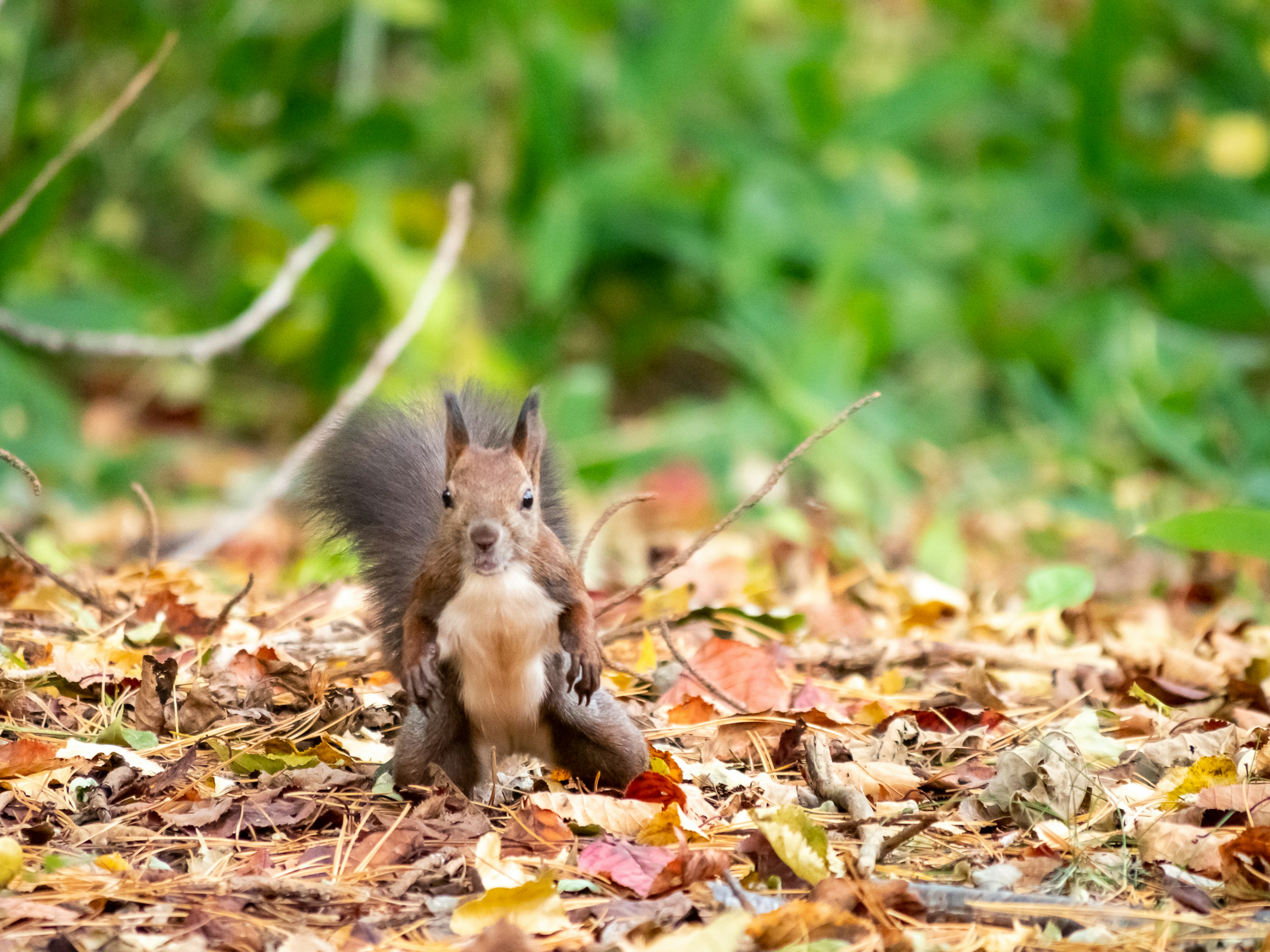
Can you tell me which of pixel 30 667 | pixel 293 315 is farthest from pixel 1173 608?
pixel 293 315

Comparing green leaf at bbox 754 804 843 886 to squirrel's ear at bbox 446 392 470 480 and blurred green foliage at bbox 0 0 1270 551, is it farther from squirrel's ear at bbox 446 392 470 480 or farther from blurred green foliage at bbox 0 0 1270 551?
blurred green foliage at bbox 0 0 1270 551

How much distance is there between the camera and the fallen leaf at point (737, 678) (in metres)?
2.27

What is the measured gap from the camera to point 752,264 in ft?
16.3

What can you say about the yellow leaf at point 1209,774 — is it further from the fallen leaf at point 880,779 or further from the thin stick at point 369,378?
the thin stick at point 369,378

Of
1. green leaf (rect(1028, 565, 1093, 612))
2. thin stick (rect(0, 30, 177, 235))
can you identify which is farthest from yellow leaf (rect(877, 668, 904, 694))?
thin stick (rect(0, 30, 177, 235))

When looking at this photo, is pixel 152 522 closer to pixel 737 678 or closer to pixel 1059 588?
pixel 737 678

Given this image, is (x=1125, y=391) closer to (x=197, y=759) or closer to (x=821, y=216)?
(x=821, y=216)

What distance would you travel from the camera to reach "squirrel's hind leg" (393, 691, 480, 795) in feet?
5.99

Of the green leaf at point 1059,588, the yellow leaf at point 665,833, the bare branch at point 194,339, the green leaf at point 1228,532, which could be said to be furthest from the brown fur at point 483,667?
the bare branch at point 194,339

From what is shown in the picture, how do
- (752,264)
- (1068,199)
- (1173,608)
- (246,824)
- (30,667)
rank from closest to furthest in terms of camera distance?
1. (246,824)
2. (30,667)
3. (1173,608)
4. (752,264)
5. (1068,199)

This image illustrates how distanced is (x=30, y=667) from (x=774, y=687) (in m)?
1.30

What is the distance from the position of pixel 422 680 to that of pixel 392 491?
449 millimetres

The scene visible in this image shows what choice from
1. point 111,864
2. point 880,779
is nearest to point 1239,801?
point 880,779

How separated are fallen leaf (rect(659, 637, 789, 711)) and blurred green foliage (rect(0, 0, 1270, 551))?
1768mm
